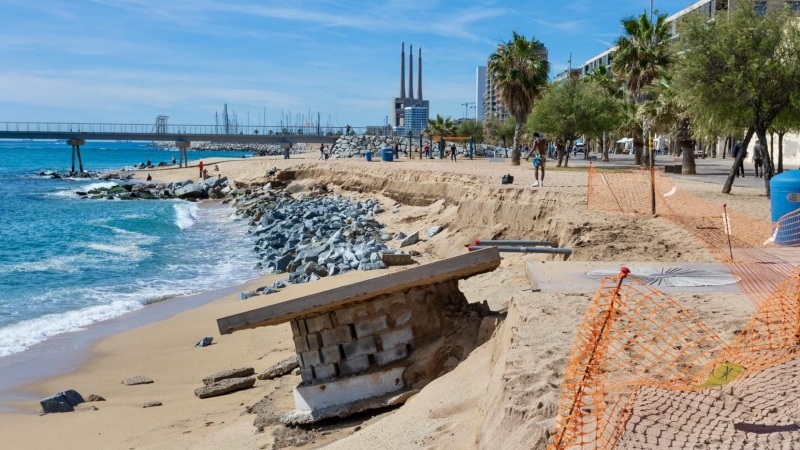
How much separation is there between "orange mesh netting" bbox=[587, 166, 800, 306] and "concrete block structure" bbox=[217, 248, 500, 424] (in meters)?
3.27

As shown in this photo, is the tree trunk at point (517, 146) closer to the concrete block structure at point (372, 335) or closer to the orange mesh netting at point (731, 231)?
the orange mesh netting at point (731, 231)

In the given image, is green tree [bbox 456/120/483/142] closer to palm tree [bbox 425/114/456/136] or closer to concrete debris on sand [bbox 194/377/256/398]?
palm tree [bbox 425/114/456/136]

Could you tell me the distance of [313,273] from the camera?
18.0 meters

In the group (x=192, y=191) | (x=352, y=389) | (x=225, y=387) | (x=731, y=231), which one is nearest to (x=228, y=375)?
(x=225, y=387)

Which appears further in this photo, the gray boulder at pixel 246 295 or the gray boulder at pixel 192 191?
the gray boulder at pixel 192 191

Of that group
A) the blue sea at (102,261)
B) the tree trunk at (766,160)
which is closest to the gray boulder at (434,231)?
the blue sea at (102,261)

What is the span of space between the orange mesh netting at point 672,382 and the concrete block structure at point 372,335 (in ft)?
7.42

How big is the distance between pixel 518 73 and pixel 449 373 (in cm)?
3297

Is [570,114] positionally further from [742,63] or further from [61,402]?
A: [61,402]

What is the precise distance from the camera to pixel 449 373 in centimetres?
758

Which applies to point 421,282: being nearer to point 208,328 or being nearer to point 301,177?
point 208,328

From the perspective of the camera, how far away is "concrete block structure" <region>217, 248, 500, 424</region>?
812 centimetres

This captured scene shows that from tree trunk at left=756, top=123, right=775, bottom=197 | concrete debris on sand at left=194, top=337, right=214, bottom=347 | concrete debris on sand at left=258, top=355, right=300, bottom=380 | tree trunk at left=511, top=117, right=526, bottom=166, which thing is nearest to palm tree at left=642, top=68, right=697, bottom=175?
tree trunk at left=511, top=117, right=526, bottom=166

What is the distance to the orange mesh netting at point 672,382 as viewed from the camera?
459 centimetres
